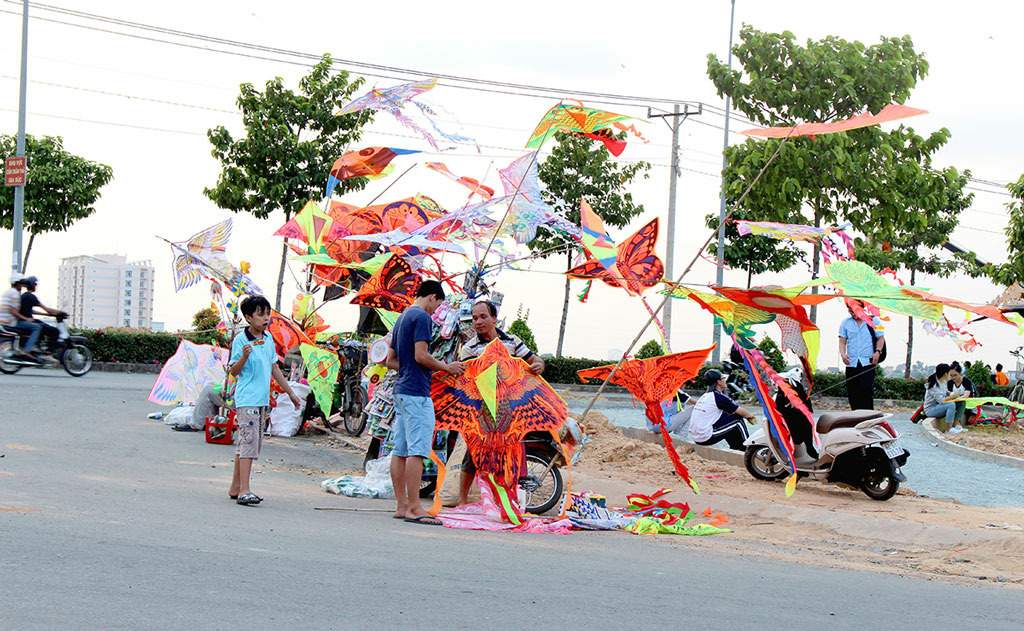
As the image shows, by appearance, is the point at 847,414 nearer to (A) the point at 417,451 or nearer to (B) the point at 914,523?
(B) the point at 914,523

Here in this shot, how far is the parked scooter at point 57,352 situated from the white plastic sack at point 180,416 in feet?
22.8

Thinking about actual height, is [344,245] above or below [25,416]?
above

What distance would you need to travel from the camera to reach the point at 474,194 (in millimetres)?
10234

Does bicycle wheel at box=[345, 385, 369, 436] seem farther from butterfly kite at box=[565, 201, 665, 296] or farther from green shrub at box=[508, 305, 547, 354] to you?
green shrub at box=[508, 305, 547, 354]

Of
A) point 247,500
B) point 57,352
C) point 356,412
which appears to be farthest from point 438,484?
point 57,352

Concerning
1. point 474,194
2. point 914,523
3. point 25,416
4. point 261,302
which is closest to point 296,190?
point 25,416

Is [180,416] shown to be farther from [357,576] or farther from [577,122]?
[357,576]

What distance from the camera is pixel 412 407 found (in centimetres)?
707

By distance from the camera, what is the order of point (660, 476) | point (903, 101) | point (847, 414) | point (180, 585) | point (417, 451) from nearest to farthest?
1. point (180, 585)
2. point (417, 451)
3. point (847, 414)
4. point (660, 476)
5. point (903, 101)

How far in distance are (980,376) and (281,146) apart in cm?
2076

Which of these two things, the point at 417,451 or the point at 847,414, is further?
the point at 847,414

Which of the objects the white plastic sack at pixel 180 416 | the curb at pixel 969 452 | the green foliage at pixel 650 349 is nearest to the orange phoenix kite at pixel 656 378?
the white plastic sack at pixel 180 416

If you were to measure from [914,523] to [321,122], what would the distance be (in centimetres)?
1844

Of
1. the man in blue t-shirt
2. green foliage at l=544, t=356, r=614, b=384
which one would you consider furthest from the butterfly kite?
green foliage at l=544, t=356, r=614, b=384
